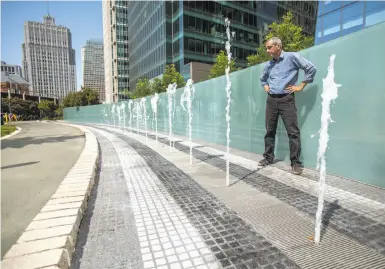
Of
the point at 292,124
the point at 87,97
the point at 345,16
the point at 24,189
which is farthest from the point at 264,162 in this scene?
the point at 87,97

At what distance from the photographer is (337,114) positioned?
3.49 m

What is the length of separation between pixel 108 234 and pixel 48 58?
516ft

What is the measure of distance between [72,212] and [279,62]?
352cm

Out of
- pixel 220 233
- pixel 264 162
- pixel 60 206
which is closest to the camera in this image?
pixel 220 233

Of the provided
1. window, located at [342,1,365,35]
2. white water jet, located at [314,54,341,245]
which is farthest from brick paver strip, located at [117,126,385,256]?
window, located at [342,1,365,35]

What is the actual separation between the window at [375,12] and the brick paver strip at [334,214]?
16.8 m

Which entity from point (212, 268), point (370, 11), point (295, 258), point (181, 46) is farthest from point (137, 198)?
point (181, 46)

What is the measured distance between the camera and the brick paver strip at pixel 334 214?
1.86 m

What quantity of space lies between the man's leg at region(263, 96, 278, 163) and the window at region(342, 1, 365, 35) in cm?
1624

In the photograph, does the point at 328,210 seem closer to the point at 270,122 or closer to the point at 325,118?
the point at 325,118

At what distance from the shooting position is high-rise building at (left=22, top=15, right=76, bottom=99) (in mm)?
113438

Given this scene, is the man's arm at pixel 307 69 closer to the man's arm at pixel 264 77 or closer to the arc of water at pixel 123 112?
the man's arm at pixel 264 77

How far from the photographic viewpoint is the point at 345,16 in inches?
683

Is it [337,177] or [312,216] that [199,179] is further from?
[337,177]
